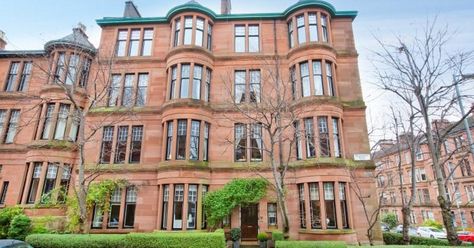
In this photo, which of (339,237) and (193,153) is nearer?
(339,237)

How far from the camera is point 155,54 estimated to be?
814 inches

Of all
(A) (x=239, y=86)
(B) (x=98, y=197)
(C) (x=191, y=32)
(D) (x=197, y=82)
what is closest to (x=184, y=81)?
(D) (x=197, y=82)

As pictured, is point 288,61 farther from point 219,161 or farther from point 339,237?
point 339,237

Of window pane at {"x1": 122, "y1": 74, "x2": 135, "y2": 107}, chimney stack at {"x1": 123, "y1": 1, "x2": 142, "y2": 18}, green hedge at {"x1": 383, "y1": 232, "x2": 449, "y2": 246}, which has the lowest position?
green hedge at {"x1": 383, "y1": 232, "x2": 449, "y2": 246}

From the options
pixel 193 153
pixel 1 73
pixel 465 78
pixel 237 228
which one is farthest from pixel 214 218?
pixel 1 73

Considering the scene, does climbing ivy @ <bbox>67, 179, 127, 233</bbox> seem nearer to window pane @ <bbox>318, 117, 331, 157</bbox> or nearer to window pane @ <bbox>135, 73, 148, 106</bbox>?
window pane @ <bbox>135, 73, 148, 106</bbox>

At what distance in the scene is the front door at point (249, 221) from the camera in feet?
56.2

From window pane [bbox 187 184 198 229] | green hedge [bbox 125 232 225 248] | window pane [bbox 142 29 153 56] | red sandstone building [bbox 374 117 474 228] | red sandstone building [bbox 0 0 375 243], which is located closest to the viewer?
green hedge [bbox 125 232 225 248]

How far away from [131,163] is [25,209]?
708 centimetres

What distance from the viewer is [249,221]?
1739 cm

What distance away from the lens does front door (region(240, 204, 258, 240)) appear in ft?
56.2

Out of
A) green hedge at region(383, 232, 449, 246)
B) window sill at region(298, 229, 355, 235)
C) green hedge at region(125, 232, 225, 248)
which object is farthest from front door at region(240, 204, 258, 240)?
green hedge at region(383, 232, 449, 246)

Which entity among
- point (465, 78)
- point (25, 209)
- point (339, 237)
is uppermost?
point (465, 78)

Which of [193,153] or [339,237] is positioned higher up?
[193,153]
